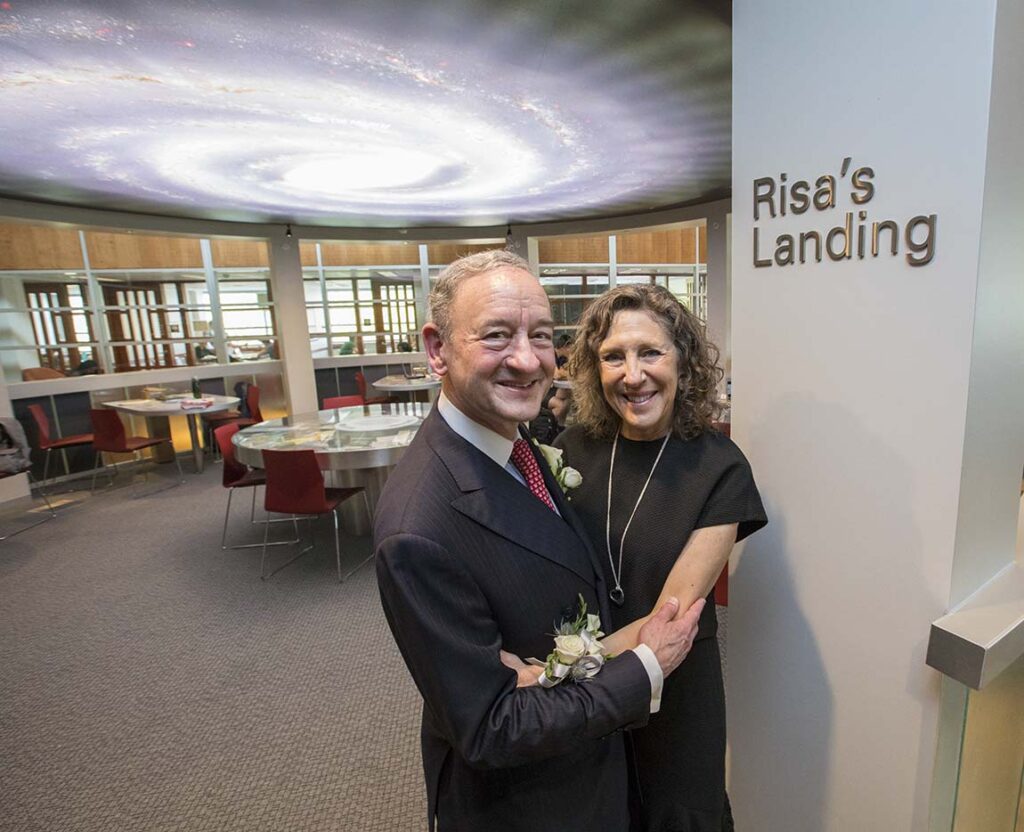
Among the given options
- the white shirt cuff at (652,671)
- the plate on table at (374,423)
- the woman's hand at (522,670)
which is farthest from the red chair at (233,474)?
the white shirt cuff at (652,671)

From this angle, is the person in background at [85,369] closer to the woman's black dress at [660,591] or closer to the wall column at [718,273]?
the wall column at [718,273]

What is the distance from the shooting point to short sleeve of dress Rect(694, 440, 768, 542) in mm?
1215

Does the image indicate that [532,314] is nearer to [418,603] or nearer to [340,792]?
[418,603]

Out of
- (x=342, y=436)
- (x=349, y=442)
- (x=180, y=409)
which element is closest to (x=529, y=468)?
(x=349, y=442)

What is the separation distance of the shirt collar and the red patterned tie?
6.1 inches

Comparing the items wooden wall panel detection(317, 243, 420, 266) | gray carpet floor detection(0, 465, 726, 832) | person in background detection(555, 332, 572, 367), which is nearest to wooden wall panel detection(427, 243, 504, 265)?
wooden wall panel detection(317, 243, 420, 266)

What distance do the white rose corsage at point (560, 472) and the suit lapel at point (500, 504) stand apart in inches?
10.4

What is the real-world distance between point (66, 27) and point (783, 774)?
4.32 m

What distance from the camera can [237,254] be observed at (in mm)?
9766

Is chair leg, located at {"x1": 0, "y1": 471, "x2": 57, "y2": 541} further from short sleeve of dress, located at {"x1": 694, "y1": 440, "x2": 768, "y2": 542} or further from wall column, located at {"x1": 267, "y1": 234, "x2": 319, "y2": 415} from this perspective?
short sleeve of dress, located at {"x1": 694, "y1": 440, "x2": 768, "y2": 542}

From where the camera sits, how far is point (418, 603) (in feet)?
2.81

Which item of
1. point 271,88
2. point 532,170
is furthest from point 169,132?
point 532,170

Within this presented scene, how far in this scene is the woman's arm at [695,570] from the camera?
1.15m

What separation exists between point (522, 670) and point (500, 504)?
30 cm
